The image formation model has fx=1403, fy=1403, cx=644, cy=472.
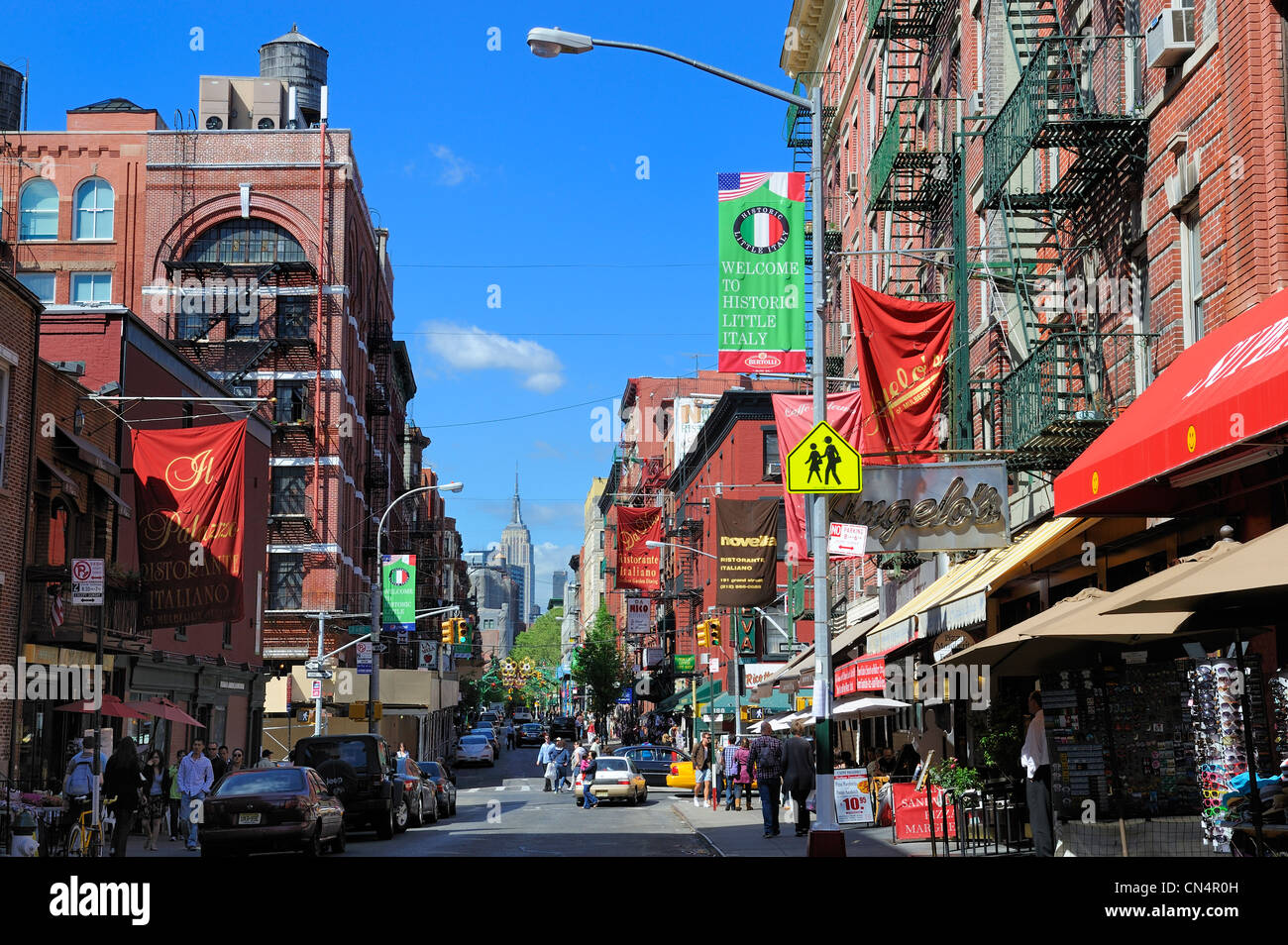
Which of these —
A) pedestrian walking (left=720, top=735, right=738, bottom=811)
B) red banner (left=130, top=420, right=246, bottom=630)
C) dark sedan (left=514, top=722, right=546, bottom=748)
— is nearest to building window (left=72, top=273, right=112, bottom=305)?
red banner (left=130, top=420, right=246, bottom=630)

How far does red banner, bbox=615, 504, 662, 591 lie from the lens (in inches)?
2179

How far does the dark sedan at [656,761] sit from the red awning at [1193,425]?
33551mm

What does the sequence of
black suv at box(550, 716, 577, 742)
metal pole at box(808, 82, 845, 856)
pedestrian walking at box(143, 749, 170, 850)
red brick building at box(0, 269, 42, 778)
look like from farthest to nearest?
black suv at box(550, 716, 577, 742) → pedestrian walking at box(143, 749, 170, 850) → red brick building at box(0, 269, 42, 778) → metal pole at box(808, 82, 845, 856)

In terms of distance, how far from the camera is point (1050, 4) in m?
22.5

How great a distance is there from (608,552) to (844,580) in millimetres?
80802

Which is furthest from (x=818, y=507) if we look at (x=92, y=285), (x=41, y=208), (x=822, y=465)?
(x=41, y=208)

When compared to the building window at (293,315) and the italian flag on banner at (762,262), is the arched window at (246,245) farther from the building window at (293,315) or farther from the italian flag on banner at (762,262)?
the italian flag on banner at (762,262)

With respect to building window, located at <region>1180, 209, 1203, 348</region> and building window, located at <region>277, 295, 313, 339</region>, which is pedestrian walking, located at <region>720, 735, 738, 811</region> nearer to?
building window, located at <region>1180, 209, 1203, 348</region>

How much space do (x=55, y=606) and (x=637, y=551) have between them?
31071 mm

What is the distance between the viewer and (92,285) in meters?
58.4

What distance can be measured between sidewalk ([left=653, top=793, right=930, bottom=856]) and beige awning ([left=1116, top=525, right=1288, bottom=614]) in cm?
865
